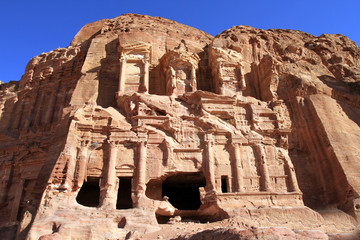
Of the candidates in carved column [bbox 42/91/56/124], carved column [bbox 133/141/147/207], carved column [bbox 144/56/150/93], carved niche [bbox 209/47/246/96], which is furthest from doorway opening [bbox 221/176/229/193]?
carved column [bbox 42/91/56/124]

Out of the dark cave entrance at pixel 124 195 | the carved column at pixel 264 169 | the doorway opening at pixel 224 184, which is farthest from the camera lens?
the dark cave entrance at pixel 124 195

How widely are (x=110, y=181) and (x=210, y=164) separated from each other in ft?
18.4

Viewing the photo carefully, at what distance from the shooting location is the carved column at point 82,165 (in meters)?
16.4

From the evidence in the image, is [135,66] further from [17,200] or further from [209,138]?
[17,200]

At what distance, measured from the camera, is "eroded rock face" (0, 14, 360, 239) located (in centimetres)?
1617

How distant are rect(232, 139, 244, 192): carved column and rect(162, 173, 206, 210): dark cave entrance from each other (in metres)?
2.26

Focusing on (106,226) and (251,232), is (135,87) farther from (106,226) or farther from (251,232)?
(251,232)

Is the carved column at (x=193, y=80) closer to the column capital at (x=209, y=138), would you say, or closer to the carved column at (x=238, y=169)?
the column capital at (x=209, y=138)

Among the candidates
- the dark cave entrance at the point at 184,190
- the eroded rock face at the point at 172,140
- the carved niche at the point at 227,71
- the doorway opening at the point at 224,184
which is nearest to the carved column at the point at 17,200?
the eroded rock face at the point at 172,140

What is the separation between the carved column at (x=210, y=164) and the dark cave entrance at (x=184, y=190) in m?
1.55

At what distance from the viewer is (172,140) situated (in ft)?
61.5

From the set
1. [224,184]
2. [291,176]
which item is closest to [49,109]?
[224,184]

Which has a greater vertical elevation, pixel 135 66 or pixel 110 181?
pixel 135 66

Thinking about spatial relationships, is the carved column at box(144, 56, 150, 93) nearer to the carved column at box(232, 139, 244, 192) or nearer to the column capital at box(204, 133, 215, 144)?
the column capital at box(204, 133, 215, 144)
